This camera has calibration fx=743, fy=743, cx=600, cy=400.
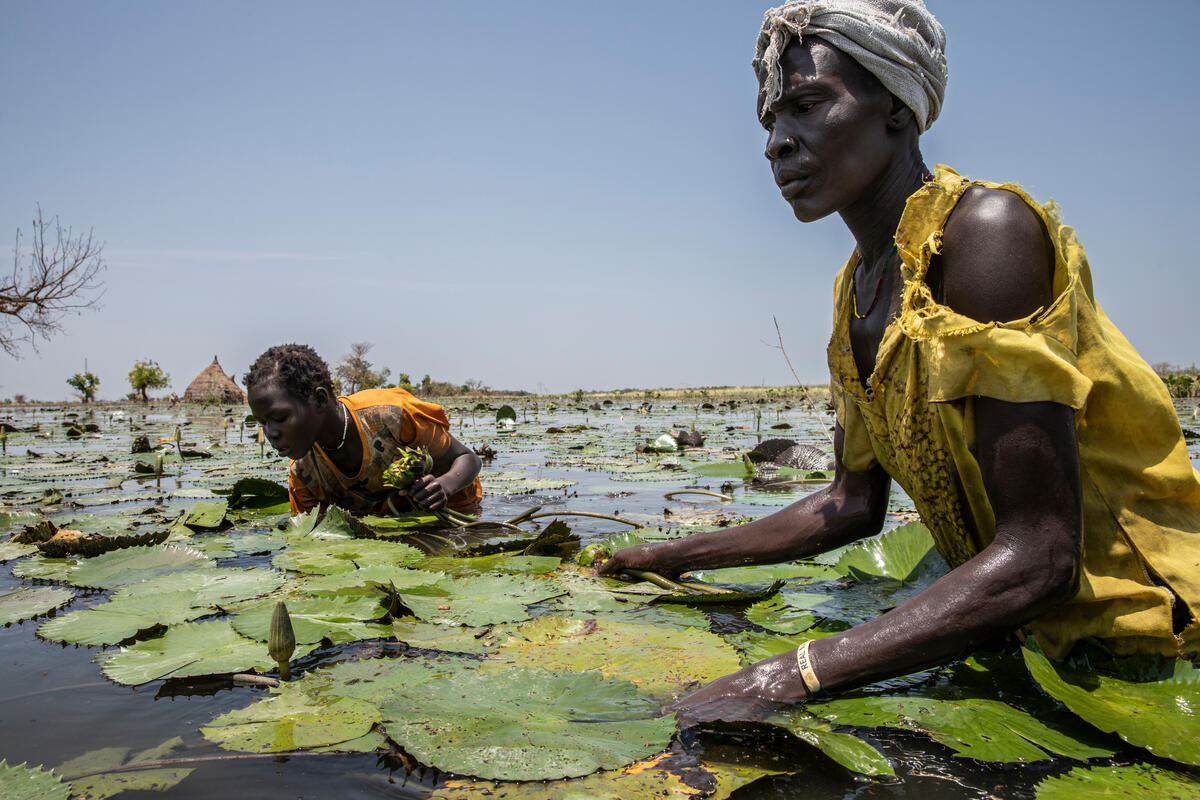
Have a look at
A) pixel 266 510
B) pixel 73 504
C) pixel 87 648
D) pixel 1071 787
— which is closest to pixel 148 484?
pixel 73 504

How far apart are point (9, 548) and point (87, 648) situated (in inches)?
57.1

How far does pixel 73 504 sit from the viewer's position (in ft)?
13.3

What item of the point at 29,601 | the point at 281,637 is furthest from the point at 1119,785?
the point at 29,601

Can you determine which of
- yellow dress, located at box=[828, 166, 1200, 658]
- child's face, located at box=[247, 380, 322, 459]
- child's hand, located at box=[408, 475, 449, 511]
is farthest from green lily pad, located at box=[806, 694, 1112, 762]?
child's face, located at box=[247, 380, 322, 459]

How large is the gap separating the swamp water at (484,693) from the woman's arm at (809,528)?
0.14 metres

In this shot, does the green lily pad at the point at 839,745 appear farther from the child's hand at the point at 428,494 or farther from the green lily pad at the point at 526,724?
the child's hand at the point at 428,494

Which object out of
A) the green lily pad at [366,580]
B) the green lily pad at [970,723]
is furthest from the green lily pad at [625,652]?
the green lily pad at [366,580]

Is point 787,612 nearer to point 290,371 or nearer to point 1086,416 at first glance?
point 1086,416

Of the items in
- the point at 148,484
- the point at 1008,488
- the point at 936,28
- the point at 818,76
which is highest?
the point at 936,28

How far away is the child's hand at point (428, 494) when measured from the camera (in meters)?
3.35

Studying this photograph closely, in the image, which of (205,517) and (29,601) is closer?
(29,601)

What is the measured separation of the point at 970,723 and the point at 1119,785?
0.69 ft

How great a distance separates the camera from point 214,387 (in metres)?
29.1

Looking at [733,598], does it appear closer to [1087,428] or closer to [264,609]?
[1087,428]
